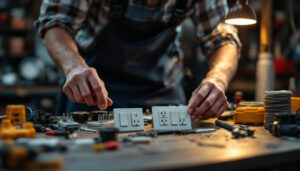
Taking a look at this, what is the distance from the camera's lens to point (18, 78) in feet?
12.0

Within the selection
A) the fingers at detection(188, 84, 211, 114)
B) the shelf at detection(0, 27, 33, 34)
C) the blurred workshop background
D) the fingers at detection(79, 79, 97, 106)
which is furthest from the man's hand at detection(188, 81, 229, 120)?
the shelf at detection(0, 27, 33, 34)

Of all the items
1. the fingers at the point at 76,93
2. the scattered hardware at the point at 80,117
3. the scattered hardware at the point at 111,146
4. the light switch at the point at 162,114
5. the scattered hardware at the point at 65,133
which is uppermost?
the fingers at the point at 76,93

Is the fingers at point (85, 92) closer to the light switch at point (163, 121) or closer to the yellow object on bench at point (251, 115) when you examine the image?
the light switch at point (163, 121)

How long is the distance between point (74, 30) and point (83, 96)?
1.52 ft

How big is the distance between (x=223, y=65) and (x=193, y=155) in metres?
0.76

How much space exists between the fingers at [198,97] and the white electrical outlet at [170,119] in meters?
0.03

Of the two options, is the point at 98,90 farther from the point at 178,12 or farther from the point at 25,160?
the point at 178,12

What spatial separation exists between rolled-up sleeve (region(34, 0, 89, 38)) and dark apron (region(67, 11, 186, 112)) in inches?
5.7

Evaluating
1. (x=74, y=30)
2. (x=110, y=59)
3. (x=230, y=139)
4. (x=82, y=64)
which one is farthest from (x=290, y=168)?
(x=74, y=30)

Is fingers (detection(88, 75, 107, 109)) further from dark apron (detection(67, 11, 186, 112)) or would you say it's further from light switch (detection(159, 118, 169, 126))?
dark apron (detection(67, 11, 186, 112))

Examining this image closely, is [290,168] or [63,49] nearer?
[290,168]

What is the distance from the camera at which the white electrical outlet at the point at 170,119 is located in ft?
3.27

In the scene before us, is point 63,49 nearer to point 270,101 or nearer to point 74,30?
point 74,30

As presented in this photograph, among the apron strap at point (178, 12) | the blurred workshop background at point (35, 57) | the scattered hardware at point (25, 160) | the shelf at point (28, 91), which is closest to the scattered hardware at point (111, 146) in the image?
the scattered hardware at point (25, 160)
